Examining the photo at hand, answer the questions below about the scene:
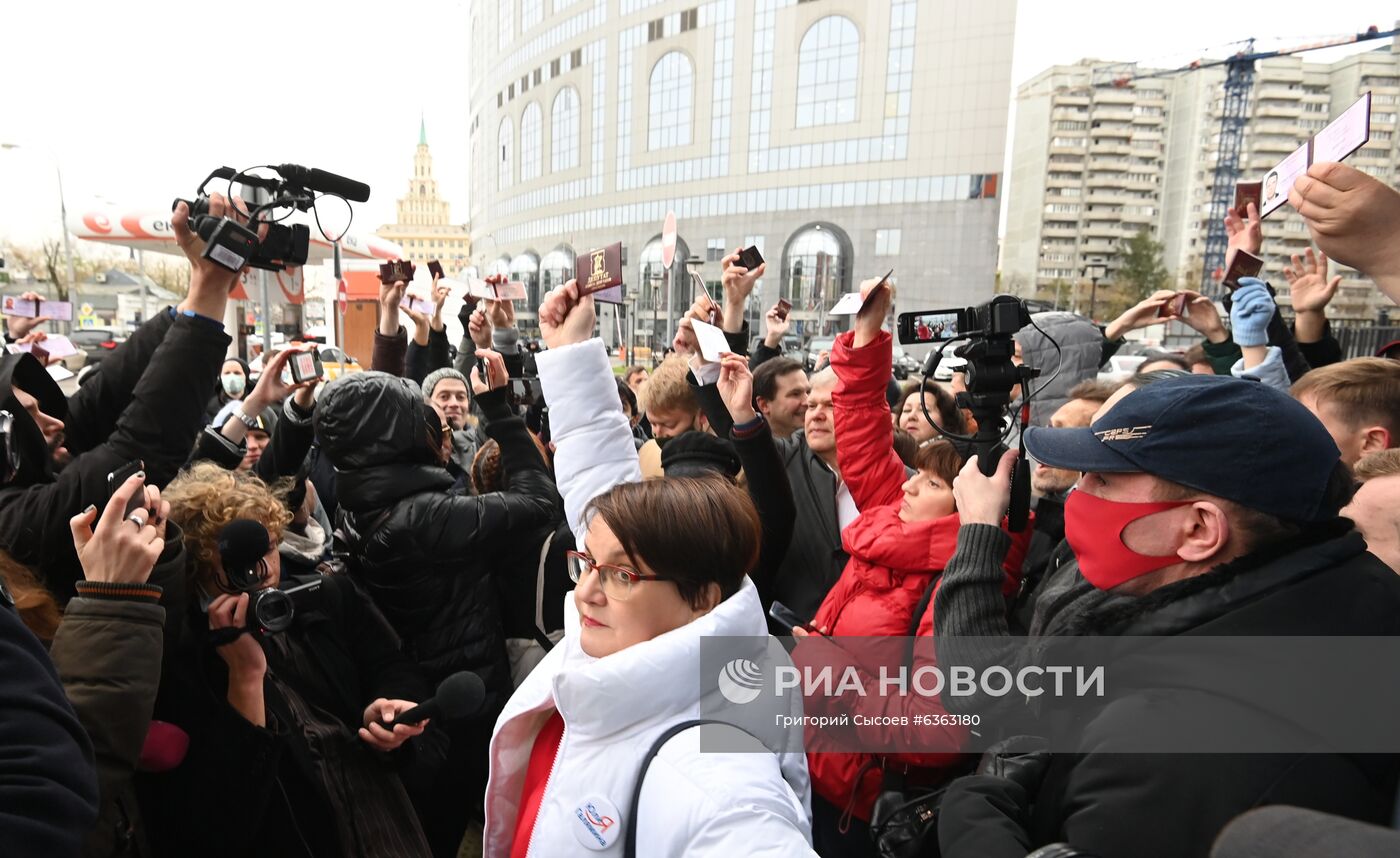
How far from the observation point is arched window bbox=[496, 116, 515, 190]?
6581 cm

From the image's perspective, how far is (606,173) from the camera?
189 feet

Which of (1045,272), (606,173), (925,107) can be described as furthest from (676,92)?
(1045,272)

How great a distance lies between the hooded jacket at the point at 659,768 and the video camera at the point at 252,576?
0.57 metres

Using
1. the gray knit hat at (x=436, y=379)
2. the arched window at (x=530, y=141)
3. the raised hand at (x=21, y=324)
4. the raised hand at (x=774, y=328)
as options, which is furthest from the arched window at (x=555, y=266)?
the raised hand at (x=774, y=328)

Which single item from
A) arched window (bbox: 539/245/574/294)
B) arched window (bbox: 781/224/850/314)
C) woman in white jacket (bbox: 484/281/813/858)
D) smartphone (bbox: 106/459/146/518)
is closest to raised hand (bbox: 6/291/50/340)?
smartphone (bbox: 106/459/146/518)

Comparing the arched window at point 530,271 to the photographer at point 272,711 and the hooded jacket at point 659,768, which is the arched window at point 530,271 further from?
the hooded jacket at point 659,768

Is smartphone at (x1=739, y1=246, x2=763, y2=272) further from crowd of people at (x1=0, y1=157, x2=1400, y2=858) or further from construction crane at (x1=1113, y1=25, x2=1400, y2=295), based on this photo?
construction crane at (x1=1113, y1=25, x2=1400, y2=295)

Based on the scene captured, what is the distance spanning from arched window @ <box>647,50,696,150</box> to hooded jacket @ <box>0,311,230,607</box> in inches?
2181

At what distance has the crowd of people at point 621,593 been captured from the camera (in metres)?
1.06

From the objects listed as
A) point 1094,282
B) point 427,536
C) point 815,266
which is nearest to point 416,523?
point 427,536

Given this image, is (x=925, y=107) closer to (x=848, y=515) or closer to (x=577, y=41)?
(x=577, y=41)

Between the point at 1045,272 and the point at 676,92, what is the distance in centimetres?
5659

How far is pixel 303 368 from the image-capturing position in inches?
126

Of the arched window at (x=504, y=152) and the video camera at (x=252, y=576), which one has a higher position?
the arched window at (x=504, y=152)
